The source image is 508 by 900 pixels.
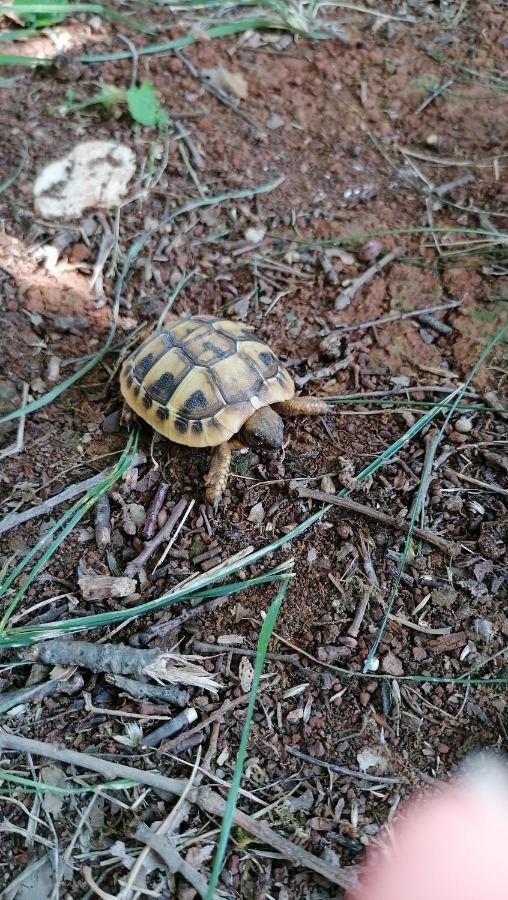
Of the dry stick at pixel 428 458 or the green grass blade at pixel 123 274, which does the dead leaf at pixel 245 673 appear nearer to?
the dry stick at pixel 428 458

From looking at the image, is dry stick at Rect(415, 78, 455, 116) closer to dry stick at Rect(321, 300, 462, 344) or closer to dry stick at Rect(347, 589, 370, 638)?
dry stick at Rect(321, 300, 462, 344)

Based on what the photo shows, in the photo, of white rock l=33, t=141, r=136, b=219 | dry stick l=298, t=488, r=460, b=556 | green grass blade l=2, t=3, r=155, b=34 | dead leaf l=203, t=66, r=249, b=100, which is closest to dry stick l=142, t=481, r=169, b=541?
dry stick l=298, t=488, r=460, b=556

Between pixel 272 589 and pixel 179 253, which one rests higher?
pixel 179 253

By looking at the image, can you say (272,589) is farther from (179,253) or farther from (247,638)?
(179,253)

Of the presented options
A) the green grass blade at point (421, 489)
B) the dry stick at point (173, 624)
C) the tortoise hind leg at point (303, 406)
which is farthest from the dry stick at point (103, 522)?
the green grass blade at point (421, 489)

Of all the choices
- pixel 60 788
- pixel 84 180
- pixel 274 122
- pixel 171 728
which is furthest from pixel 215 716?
pixel 274 122

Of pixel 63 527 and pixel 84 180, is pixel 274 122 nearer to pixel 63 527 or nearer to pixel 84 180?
pixel 84 180

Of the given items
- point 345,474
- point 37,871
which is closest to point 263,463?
point 345,474
